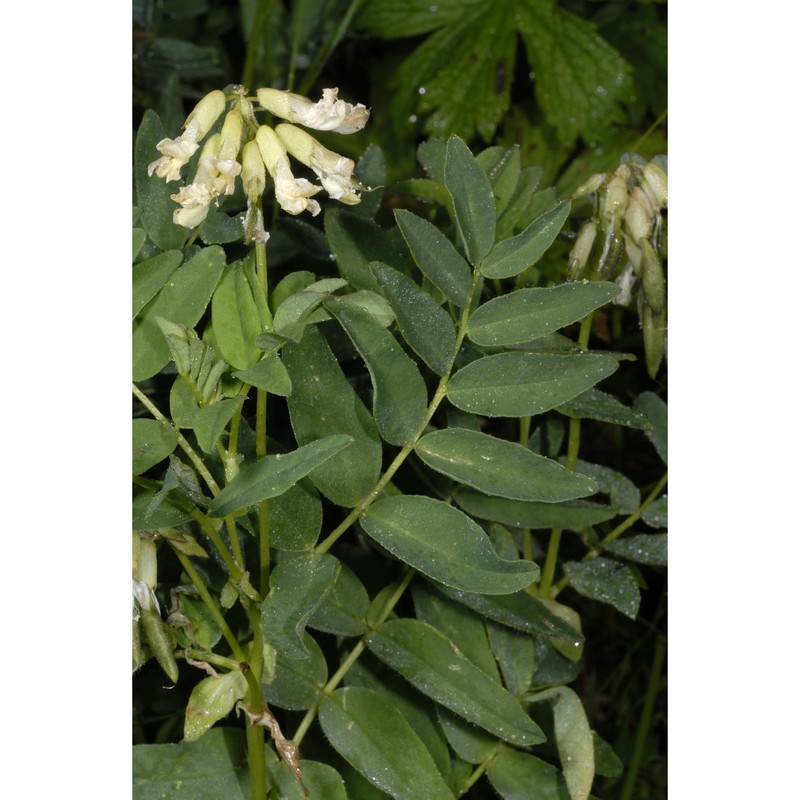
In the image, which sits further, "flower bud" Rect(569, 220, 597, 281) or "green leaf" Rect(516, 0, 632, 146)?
"green leaf" Rect(516, 0, 632, 146)

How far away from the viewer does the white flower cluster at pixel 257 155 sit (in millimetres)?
455

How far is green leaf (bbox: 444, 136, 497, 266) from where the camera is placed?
20.1 inches

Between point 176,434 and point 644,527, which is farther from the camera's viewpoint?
point 644,527

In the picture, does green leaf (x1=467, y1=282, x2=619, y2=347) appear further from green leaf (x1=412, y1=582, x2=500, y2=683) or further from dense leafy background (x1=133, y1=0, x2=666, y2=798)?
green leaf (x1=412, y1=582, x2=500, y2=683)

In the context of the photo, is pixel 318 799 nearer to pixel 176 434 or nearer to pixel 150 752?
pixel 150 752

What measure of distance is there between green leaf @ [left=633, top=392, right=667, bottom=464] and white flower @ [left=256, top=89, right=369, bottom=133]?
0.30 metres

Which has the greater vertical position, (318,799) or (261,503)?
(261,503)

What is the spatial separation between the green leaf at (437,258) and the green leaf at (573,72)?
0.47 meters

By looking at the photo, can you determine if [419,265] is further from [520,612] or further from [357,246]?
[520,612]

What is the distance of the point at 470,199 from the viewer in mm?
518

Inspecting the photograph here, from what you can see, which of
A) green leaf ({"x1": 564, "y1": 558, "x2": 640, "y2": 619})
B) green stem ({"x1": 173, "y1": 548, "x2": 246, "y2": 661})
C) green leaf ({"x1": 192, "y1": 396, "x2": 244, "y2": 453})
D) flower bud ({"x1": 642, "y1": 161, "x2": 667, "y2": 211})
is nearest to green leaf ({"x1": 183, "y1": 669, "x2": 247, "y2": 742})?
green stem ({"x1": 173, "y1": 548, "x2": 246, "y2": 661})
